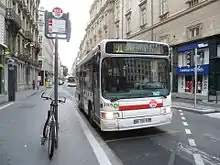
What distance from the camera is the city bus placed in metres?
6.57

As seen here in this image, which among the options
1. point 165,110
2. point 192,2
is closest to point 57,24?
point 165,110

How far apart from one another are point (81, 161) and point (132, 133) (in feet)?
9.23

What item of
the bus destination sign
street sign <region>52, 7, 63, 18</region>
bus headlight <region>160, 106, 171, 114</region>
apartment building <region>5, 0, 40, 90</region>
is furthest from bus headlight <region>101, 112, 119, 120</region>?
apartment building <region>5, 0, 40, 90</region>

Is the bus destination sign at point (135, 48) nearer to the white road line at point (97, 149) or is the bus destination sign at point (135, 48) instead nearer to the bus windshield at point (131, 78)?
the bus windshield at point (131, 78)

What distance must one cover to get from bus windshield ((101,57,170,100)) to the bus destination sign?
0.21 meters

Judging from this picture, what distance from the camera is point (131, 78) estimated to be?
22.0ft

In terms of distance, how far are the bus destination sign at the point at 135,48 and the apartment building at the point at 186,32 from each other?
8118 millimetres

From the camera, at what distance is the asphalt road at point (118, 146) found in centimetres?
499

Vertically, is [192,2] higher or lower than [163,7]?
lower

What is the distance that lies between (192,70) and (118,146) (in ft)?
59.5

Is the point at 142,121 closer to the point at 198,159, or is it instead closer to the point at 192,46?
the point at 198,159

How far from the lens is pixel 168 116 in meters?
7.22

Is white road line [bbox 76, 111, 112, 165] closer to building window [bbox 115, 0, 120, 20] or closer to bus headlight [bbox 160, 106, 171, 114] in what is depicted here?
bus headlight [bbox 160, 106, 171, 114]

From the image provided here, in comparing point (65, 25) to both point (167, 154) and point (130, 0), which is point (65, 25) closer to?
point (167, 154)
